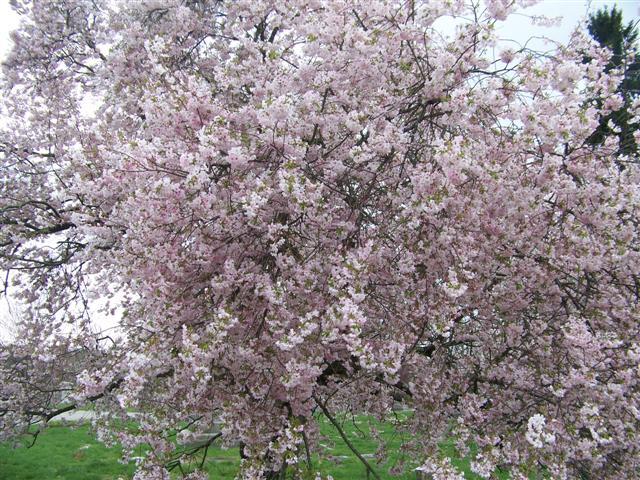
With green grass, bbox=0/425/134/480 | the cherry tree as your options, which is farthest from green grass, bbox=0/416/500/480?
the cherry tree

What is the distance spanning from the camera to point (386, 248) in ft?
14.9

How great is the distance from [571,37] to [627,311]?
9.92 ft

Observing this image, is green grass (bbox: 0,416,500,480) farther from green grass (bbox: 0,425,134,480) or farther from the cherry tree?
the cherry tree

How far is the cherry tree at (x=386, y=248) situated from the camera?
158 inches

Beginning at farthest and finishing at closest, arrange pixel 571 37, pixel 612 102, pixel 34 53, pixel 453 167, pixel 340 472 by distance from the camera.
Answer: pixel 340 472 → pixel 34 53 → pixel 571 37 → pixel 612 102 → pixel 453 167

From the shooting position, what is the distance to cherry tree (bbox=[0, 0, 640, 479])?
4008 mm

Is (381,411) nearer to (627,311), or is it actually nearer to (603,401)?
(603,401)

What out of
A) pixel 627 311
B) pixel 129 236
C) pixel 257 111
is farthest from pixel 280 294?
pixel 627 311

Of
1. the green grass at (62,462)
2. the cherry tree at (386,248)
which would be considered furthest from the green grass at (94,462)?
the cherry tree at (386,248)

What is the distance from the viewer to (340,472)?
1063cm

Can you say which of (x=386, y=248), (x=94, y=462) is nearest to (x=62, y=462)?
(x=94, y=462)

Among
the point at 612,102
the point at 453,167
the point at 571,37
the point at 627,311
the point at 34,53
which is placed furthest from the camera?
the point at 34,53

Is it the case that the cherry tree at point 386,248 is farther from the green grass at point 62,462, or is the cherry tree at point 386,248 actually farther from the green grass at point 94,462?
the green grass at point 62,462

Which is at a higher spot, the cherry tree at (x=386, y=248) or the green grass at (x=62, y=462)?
the cherry tree at (x=386, y=248)
